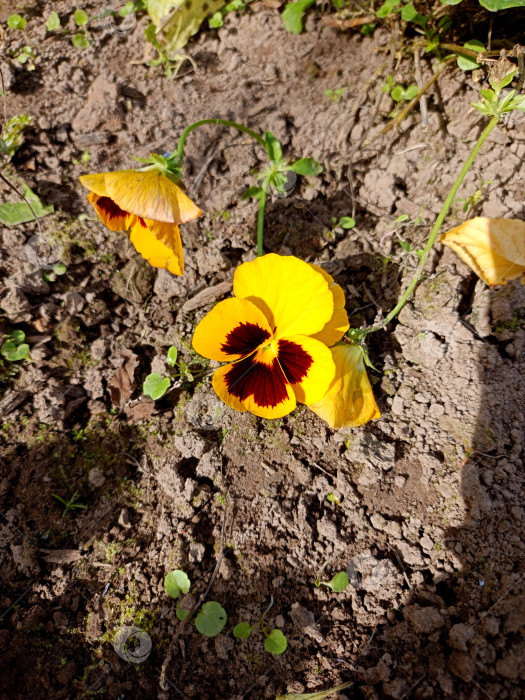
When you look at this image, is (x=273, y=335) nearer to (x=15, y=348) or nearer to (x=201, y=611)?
(x=201, y=611)

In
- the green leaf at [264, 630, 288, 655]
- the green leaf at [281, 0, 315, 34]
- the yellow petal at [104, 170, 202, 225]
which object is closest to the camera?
the green leaf at [264, 630, 288, 655]

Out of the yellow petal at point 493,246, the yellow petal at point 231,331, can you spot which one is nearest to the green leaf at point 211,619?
the yellow petal at point 231,331

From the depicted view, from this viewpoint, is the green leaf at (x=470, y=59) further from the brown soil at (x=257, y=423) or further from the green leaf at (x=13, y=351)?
the green leaf at (x=13, y=351)

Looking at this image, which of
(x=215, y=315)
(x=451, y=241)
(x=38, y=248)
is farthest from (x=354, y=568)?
(x=38, y=248)

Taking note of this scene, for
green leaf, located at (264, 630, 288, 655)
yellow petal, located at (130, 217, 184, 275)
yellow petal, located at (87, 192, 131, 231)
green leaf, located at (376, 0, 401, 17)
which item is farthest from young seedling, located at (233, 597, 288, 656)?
green leaf, located at (376, 0, 401, 17)

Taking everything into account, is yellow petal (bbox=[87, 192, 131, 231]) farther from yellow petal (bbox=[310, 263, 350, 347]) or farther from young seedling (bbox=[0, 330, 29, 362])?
yellow petal (bbox=[310, 263, 350, 347])

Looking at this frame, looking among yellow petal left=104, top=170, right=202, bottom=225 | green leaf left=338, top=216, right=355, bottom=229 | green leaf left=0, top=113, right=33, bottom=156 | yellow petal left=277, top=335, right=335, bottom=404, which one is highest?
green leaf left=0, top=113, right=33, bottom=156
